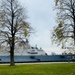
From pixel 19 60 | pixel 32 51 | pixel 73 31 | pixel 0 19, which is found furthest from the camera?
pixel 32 51

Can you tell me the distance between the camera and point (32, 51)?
95000 mm

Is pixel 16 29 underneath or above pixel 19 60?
above

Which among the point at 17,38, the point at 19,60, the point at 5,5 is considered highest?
the point at 5,5

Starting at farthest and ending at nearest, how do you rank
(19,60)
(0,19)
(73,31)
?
(19,60) < (0,19) < (73,31)

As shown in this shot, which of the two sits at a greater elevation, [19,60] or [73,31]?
[73,31]

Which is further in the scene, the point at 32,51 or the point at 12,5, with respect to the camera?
the point at 32,51

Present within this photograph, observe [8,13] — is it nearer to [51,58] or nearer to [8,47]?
[8,47]

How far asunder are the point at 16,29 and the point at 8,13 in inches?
133

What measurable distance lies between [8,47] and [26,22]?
5670 millimetres

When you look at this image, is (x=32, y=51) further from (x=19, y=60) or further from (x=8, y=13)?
(x=8, y=13)

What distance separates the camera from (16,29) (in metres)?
44.2

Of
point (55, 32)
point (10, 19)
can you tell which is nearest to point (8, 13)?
point (10, 19)

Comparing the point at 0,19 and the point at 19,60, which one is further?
the point at 19,60

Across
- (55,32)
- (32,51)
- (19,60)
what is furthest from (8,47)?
(32,51)
